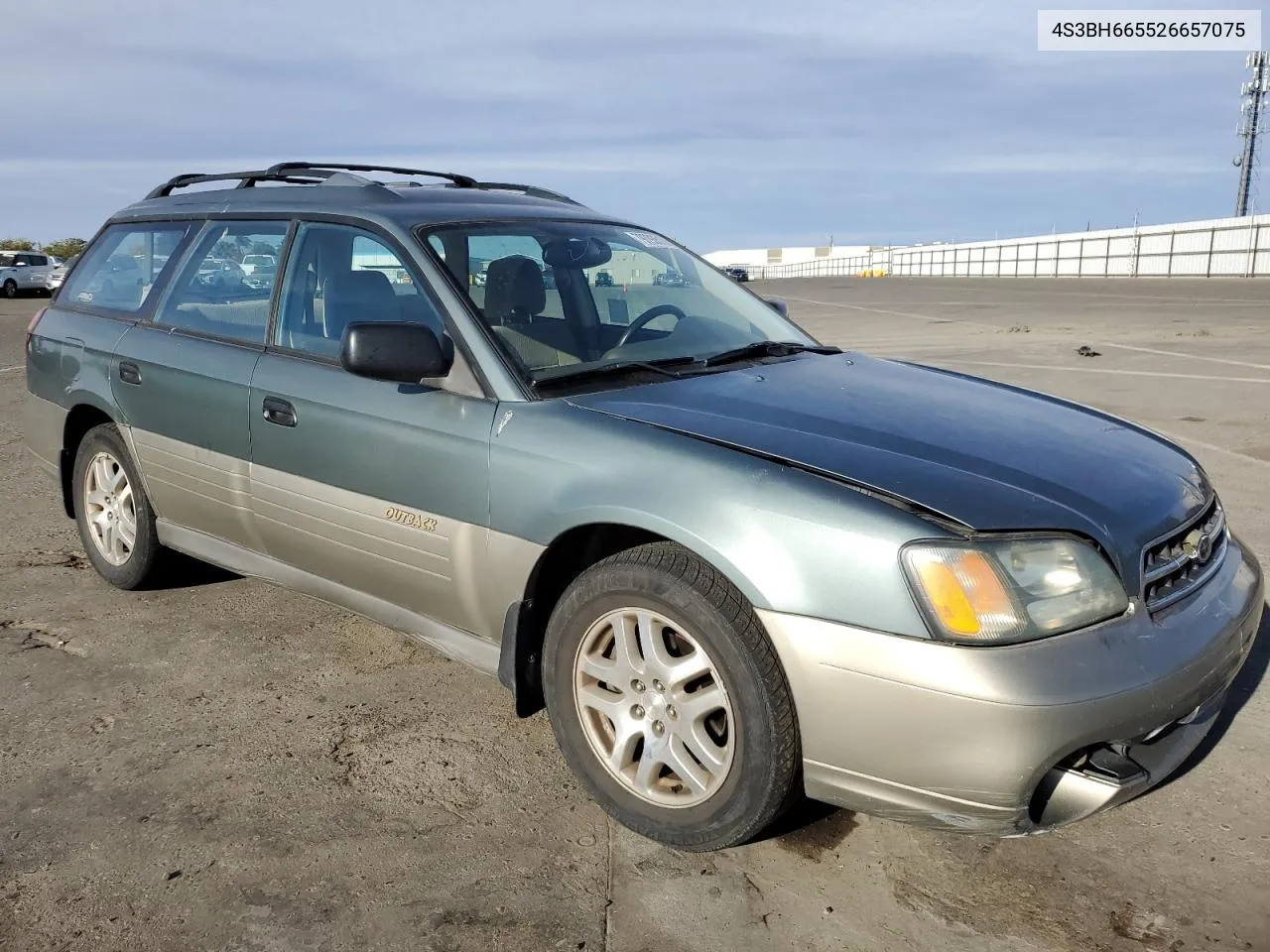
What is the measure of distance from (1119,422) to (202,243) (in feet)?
11.4

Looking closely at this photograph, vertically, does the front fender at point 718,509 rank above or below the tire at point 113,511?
above

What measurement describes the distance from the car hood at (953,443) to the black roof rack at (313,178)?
5.42ft

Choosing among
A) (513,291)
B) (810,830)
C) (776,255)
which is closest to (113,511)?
(513,291)

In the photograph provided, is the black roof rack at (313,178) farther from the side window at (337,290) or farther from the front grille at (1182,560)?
the front grille at (1182,560)

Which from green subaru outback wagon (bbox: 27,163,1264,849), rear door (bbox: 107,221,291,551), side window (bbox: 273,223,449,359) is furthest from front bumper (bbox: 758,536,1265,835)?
rear door (bbox: 107,221,291,551)

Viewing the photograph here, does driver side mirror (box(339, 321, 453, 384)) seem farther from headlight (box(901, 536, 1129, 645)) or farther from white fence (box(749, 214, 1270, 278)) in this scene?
white fence (box(749, 214, 1270, 278))

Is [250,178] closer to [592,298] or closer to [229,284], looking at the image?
[229,284]

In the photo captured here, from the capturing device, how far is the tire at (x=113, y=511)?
4531 millimetres

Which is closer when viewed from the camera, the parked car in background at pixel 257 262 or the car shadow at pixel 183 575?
the parked car in background at pixel 257 262

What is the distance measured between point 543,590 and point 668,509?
0.59 meters

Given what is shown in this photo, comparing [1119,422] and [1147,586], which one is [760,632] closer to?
[1147,586]

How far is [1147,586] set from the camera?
2.60m

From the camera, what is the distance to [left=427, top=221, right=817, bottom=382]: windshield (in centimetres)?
340

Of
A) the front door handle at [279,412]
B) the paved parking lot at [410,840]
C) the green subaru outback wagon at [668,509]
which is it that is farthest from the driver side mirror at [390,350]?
the paved parking lot at [410,840]
